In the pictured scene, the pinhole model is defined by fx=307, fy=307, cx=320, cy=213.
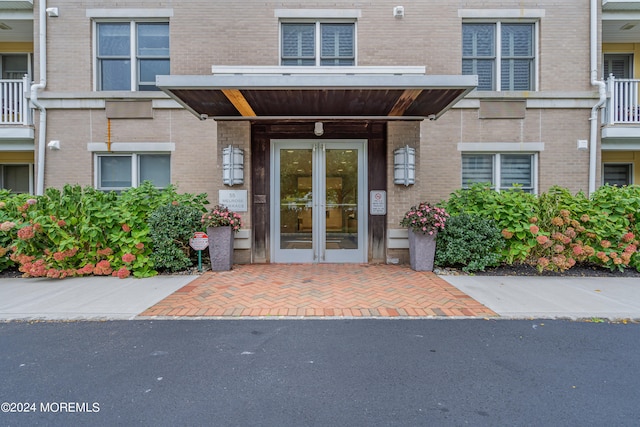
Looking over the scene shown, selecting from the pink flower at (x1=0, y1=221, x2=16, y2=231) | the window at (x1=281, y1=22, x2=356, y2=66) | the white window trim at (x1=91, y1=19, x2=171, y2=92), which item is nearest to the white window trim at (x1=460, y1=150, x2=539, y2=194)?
the window at (x1=281, y1=22, x2=356, y2=66)

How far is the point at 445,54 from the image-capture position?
776cm

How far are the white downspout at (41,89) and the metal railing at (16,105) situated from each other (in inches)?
19.5

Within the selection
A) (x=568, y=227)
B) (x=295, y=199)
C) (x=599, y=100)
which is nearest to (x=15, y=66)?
(x=295, y=199)

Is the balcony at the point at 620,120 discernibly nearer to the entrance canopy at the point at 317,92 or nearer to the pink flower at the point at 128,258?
the entrance canopy at the point at 317,92

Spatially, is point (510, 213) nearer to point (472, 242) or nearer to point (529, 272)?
point (472, 242)

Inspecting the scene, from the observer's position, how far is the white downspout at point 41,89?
7703mm

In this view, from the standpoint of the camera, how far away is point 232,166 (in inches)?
267

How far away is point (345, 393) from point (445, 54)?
817 cm

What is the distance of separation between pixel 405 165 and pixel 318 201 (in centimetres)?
213

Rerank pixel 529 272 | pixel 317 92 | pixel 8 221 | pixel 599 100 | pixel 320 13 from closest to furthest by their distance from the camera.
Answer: pixel 317 92 → pixel 8 221 → pixel 529 272 → pixel 320 13 → pixel 599 100

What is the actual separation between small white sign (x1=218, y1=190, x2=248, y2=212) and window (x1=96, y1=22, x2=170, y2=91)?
390 cm

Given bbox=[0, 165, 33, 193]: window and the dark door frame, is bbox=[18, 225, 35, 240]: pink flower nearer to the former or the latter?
the dark door frame

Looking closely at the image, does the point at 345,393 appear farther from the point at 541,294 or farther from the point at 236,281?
the point at 541,294

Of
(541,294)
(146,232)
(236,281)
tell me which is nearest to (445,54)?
(541,294)
